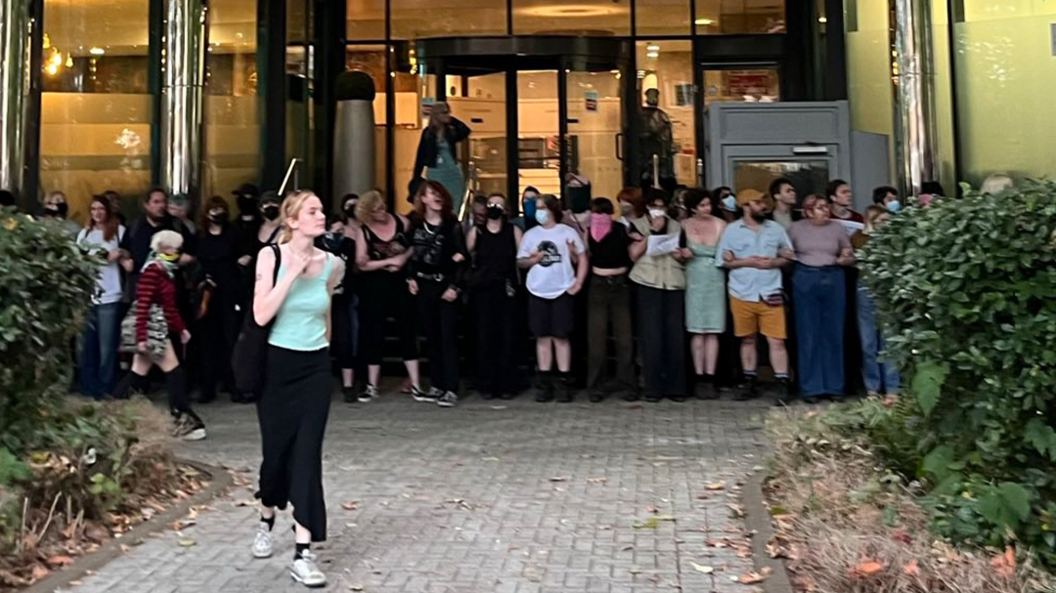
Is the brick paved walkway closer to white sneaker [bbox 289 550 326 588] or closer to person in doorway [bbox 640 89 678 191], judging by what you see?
white sneaker [bbox 289 550 326 588]

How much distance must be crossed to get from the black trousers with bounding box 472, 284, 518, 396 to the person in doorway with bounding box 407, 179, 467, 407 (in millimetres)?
299

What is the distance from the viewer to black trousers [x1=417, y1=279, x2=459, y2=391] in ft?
38.4

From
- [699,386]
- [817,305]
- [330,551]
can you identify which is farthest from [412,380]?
[330,551]

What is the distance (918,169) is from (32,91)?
9852 millimetres

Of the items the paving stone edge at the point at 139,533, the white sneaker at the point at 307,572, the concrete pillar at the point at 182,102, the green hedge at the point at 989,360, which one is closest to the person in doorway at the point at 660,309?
the paving stone edge at the point at 139,533

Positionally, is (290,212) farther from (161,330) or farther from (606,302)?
(606,302)

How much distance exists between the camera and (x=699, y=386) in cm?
1187

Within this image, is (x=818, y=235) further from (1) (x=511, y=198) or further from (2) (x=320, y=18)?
(2) (x=320, y=18)

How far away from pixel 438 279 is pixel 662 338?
84.7 inches

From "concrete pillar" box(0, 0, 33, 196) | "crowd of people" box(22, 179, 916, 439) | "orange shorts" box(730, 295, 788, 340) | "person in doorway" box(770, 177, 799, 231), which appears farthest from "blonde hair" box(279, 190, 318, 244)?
"concrete pillar" box(0, 0, 33, 196)

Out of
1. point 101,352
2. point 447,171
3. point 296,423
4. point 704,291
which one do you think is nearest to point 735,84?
point 447,171

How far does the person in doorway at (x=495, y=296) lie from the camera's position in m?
11.9

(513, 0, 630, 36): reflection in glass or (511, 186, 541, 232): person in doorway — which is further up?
(513, 0, 630, 36): reflection in glass

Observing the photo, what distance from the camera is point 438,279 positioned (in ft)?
38.7
